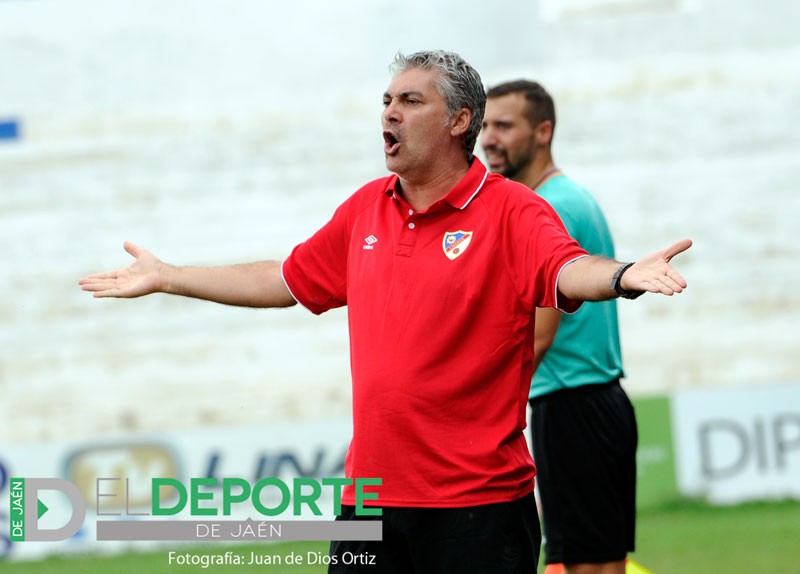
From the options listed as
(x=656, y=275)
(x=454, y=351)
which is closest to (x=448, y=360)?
(x=454, y=351)

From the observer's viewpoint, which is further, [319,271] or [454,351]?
[319,271]

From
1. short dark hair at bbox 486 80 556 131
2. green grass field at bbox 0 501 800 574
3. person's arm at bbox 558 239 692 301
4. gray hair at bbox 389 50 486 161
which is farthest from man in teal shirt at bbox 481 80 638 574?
green grass field at bbox 0 501 800 574

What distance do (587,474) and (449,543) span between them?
1613 millimetres

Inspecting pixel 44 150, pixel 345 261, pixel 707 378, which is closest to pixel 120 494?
pixel 44 150

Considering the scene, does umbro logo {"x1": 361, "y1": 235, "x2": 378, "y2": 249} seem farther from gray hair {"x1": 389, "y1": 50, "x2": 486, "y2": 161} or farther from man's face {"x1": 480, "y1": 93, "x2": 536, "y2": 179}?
man's face {"x1": 480, "y1": 93, "x2": 536, "y2": 179}

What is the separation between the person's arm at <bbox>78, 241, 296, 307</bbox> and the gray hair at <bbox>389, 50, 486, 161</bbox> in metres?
0.79

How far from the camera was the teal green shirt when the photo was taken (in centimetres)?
A: 498

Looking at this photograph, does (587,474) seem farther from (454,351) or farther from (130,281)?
(130,281)

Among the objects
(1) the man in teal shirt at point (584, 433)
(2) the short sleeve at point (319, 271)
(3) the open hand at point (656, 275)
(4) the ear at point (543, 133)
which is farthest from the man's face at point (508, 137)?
(3) the open hand at point (656, 275)

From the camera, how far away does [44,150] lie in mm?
11797

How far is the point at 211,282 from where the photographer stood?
4145 millimetres

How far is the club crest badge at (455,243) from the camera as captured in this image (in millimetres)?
3592

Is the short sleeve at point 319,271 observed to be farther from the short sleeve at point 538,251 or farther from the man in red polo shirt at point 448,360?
the short sleeve at point 538,251

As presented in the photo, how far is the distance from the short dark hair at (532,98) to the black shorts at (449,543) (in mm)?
2095
